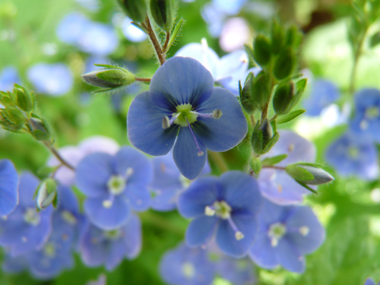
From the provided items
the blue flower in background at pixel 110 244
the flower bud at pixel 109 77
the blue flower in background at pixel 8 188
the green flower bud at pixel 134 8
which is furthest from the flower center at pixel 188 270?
the green flower bud at pixel 134 8

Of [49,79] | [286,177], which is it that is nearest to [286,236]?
[286,177]

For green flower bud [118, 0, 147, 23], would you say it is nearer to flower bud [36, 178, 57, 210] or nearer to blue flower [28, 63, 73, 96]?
flower bud [36, 178, 57, 210]

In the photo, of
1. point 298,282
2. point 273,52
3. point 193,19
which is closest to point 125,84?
point 273,52

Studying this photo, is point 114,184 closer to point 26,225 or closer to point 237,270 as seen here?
point 26,225

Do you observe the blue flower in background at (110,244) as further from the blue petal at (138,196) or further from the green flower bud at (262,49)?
A: the green flower bud at (262,49)

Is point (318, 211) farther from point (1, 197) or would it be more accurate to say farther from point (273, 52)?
point (1, 197)

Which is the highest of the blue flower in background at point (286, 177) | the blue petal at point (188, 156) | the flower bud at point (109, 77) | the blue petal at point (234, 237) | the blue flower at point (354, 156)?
the flower bud at point (109, 77)
